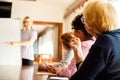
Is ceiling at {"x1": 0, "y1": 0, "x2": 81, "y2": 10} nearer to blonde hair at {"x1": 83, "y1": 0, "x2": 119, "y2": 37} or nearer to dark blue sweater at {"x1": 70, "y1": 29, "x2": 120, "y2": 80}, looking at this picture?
blonde hair at {"x1": 83, "y1": 0, "x2": 119, "y2": 37}

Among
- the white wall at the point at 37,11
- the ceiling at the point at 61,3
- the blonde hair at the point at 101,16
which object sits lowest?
the blonde hair at the point at 101,16

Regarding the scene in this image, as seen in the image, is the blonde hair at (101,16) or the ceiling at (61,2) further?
the ceiling at (61,2)

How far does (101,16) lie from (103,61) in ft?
0.64

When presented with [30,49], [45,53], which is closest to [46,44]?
[45,53]

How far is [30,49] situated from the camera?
3221mm

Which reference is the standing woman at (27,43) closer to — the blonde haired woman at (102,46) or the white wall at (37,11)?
the blonde haired woman at (102,46)

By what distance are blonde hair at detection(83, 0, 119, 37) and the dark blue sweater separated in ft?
0.20

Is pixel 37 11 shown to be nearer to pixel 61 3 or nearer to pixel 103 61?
pixel 61 3

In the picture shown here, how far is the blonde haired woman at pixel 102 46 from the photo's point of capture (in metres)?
0.87

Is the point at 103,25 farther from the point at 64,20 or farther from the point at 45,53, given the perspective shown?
the point at 45,53

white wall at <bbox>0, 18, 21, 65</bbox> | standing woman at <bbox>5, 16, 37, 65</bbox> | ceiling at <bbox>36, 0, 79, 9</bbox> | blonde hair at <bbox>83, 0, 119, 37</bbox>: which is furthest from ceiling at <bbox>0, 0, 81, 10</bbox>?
blonde hair at <bbox>83, 0, 119, 37</bbox>

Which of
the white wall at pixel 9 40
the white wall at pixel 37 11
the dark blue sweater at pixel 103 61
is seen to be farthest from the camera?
the white wall at pixel 37 11

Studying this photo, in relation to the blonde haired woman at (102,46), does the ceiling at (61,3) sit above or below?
above

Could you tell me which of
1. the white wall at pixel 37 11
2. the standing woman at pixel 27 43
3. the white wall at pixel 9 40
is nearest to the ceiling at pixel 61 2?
the white wall at pixel 37 11
